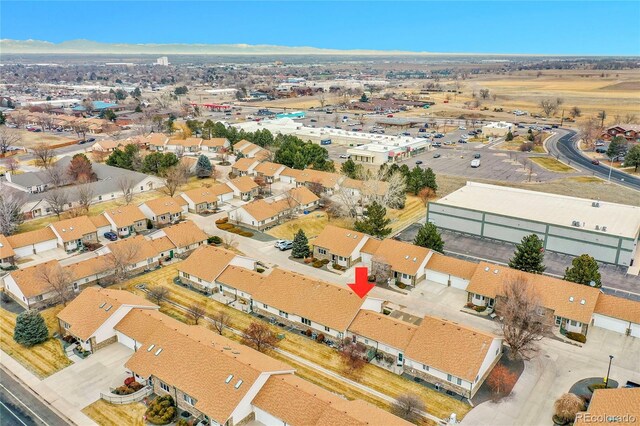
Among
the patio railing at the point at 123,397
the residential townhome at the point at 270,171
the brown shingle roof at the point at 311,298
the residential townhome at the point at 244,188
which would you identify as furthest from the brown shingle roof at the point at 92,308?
the residential townhome at the point at 270,171

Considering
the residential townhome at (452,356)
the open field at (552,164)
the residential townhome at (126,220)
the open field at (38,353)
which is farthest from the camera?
the open field at (552,164)

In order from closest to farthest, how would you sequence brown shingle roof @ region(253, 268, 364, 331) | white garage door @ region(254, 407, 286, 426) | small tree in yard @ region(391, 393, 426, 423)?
white garage door @ region(254, 407, 286, 426) < small tree in yard @ region(391, 393, 426, 423) < brown shingle roof @ region(253, 268, 364, 331)

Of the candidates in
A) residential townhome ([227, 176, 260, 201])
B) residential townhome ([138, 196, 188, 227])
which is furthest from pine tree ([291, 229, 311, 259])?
residential townhome ([227, 176, 260, 201])

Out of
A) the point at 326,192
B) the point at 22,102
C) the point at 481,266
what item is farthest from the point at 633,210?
the point at 22,102

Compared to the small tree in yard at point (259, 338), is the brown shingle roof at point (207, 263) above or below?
above

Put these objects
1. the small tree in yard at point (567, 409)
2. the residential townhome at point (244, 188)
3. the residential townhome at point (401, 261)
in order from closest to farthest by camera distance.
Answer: the small tree in yard at point (567, 409), the residential townhome at point (401, 261), the residential townhome at point (244, 188)

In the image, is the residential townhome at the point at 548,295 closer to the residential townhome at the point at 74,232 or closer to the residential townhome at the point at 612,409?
the residential townhome at the point at 612,409

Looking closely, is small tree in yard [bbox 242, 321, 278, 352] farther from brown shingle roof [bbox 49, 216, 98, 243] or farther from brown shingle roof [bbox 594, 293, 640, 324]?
brown shingle roof [bbox 49, 216, 98, 243]
